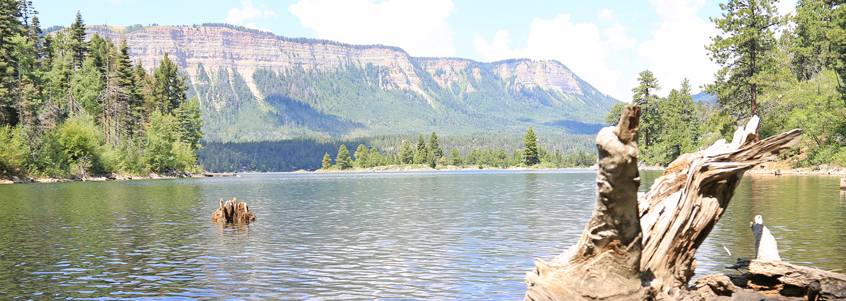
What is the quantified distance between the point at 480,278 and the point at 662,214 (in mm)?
6565

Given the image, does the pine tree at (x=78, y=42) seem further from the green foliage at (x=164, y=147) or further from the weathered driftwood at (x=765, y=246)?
the weathered driftwood at (x=765, y=246)

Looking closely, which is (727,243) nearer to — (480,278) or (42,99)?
(480,278)

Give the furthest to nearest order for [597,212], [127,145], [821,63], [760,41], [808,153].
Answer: [127,145] → [821,63] → [808,153] → [760,41] → [597,212]

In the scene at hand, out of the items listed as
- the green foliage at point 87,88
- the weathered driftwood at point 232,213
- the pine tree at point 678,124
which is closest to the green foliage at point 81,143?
the green foliage at point 87,88

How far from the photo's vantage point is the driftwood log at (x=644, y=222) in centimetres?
832

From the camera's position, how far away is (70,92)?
95.3m

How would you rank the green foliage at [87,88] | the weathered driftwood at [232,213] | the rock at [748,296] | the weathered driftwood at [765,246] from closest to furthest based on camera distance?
the rock at [748,296], the weathered driftwood at [765,246], the weathered driftwood at [232,213], the green foliage at [87,88]

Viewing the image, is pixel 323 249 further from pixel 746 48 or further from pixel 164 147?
pixel 164 147

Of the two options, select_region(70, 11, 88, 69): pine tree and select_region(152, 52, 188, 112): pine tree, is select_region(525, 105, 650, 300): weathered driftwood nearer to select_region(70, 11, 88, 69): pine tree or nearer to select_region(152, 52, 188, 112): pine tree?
select_region(70, 11, 88, 69): pine tree

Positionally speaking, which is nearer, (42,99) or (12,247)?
(12,247)

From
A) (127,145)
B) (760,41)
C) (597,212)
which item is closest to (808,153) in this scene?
(760,41)

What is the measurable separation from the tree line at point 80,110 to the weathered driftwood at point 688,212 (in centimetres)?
8253

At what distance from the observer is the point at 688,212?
10195mm

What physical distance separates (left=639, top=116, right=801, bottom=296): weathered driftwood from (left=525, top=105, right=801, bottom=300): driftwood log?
0.05 feet
